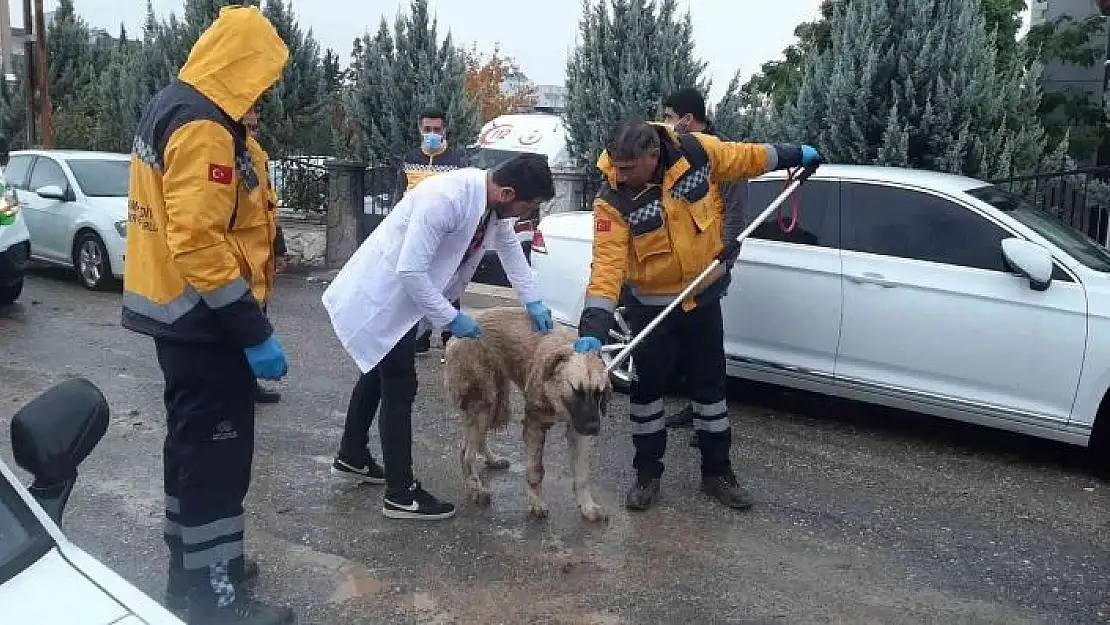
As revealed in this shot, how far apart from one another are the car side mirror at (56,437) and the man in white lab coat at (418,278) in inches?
77.0

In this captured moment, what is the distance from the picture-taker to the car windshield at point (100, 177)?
11477mm

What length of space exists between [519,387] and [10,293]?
24.2 feet

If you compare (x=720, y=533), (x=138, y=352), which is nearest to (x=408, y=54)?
(x=138, y=352)

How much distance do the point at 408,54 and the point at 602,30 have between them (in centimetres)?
308

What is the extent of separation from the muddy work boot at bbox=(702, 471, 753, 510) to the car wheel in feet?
26.8

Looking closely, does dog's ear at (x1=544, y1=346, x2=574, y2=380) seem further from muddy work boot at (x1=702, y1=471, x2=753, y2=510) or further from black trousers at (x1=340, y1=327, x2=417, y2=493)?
muddy work boot at (x1=702, y1=471, x2=753, y2=510)

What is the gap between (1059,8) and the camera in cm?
1231

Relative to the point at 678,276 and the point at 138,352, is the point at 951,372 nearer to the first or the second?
the point at 678,276

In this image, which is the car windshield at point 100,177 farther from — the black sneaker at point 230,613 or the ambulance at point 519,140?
the black sneaker at point 230,613

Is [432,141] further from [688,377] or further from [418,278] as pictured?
[418,278]

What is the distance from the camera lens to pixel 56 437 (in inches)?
90.4

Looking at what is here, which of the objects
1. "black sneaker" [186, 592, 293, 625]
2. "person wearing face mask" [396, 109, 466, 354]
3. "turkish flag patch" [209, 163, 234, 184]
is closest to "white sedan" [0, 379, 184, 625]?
"turkish flag patch" [209, 163, 234, 184]

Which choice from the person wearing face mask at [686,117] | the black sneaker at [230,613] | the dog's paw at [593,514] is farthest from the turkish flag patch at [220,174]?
the person wearing face mask at [686,117]

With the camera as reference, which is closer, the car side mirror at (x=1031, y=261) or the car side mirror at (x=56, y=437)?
the car side mirror at (x=56, y=437)
